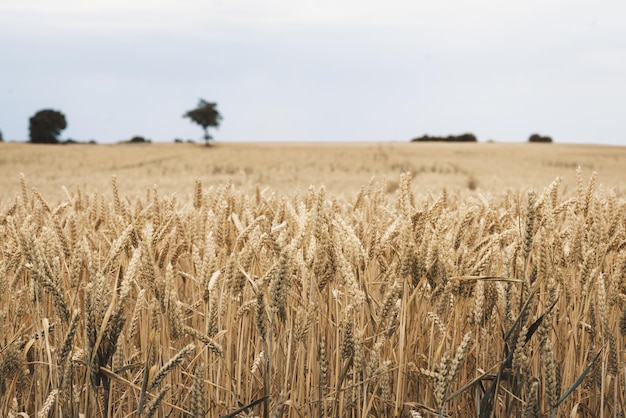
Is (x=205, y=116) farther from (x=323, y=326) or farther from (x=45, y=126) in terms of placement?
(x=323, y=326)

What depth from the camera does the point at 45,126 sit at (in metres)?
71.4

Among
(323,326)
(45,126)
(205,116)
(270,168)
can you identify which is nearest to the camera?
(323,326)

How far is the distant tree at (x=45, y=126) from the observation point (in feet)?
234

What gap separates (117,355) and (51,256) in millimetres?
516

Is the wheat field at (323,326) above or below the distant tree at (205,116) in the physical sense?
below

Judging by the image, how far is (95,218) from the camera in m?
3.79

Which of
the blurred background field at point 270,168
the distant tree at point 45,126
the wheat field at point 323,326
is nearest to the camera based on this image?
the wheat field at point 323,326

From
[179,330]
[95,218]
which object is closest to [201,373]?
[179,330]

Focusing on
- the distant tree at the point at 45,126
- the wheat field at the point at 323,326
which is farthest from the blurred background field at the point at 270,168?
the distant tree at the point at 45,126

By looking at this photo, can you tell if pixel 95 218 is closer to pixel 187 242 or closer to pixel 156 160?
pixel 187 242

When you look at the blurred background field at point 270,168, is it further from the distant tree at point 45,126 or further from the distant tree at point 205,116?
the distant tree at point 45,126

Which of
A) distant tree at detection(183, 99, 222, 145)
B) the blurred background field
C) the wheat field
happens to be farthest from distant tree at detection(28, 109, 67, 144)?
the wheat field

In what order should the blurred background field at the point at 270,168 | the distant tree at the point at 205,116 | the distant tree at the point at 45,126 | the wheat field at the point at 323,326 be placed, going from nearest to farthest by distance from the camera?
the wheat field at the point at 323,326, the blurred background field at the point at 270,168, the distant tree at the point at 205,116, the distant tree at the point at 45,126

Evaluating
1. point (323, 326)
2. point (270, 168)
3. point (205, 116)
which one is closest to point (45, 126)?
point (205, 116)
